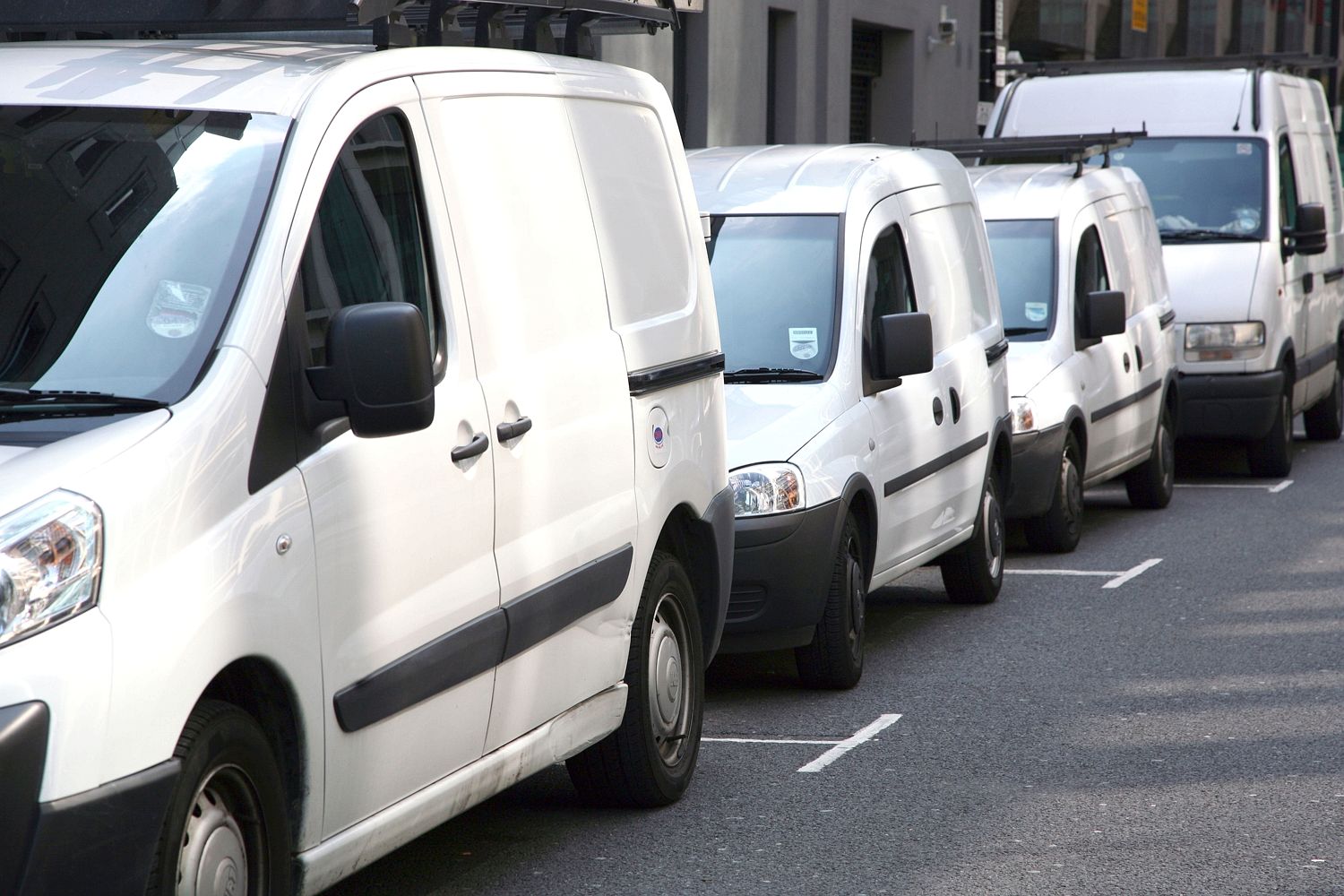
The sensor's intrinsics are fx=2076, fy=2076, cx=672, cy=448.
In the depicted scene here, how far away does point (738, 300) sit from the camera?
27.0ft

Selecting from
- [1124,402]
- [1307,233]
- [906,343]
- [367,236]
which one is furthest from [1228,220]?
[367,236]

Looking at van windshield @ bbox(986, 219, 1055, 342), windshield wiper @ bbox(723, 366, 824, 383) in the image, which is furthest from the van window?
van windshield @ bbox(986, 219, 1055, 342)

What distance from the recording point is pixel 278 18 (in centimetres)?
542

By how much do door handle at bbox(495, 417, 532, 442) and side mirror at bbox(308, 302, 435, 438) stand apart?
0.68m

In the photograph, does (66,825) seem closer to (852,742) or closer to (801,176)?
(852,742)

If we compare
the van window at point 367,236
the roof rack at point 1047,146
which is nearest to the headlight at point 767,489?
the van window at point 367,236

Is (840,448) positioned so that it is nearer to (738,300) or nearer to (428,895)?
(738,300)

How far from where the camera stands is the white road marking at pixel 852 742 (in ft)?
21.7

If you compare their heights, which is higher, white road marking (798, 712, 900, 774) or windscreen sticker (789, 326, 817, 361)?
windscreen sticker (789, 326, 817, 361)

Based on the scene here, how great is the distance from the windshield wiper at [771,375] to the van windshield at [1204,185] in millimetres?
7390

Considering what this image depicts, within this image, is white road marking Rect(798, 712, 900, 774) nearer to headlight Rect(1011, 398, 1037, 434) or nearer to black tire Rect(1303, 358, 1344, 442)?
headlight Rect(1011, 398, 1037, 434)

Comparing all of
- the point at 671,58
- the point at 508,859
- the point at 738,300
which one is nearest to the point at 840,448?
the point at 738,300

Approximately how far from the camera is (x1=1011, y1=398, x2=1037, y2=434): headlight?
1070 cm

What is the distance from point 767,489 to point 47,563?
4.15 metres
